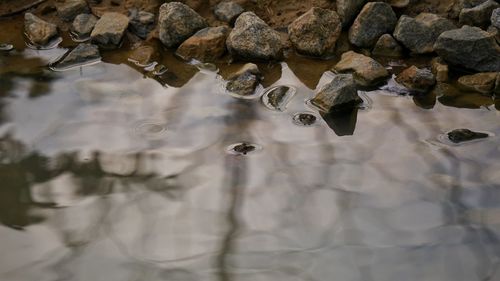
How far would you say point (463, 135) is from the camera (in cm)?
233

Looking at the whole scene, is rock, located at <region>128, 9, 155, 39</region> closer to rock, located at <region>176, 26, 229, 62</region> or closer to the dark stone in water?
rock, located at <region>176, 26, 229, 62</region>

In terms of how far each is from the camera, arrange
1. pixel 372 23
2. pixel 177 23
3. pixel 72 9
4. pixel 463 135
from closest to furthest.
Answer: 1. pixel 463 135
2. pixel 372 23
3. pixel 177 23
4. pixel 72 9

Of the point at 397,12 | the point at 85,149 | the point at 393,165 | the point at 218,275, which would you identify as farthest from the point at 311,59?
the point at 218,275

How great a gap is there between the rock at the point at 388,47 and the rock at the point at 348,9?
20 cm

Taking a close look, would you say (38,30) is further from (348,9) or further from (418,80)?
(418,80)

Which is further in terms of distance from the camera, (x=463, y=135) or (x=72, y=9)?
(x=72, y=9)

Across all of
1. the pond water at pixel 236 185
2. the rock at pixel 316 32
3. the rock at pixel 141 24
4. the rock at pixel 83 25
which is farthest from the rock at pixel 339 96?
the rock at pixel 83 25

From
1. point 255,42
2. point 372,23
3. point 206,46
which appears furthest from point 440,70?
point 206,46

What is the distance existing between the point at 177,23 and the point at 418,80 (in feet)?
3.88

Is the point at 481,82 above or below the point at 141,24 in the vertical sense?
above

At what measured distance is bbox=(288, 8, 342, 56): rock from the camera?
293 cm

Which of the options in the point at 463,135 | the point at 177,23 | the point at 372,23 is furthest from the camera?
the point at 177,23

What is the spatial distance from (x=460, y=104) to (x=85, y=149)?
1.50 m

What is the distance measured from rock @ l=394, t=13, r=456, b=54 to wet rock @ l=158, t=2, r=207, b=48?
0.98 m
